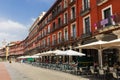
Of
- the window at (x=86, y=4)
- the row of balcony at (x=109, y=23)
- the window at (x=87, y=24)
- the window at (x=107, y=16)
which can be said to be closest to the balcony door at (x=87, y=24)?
the window at (x=87, y=24)

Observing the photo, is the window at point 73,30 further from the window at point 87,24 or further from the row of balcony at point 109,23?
the row of balcony at point 109,23

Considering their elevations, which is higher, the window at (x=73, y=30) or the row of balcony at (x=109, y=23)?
the window at (x=73, y=30)

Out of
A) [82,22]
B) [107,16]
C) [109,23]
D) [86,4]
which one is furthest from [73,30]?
[109,23]

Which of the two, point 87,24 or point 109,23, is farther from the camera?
point 87,24

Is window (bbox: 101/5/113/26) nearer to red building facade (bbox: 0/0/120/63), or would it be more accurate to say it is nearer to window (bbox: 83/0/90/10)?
red building facade (bbox: 0/0/120/63)

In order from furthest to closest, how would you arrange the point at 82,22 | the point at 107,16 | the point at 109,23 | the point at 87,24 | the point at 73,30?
the point at 73,30 → the point at 82,22 → the point at 87,24 → the point at 107,16 → the point at 109,23

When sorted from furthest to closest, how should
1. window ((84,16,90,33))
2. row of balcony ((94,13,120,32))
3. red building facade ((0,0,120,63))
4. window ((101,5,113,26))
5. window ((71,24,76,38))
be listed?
window ((71,24,76,38)), window ((84,16,90,33)), red building facade ((0,0,120,63)), window ((101,5,113,26)), row of balcony ((94,13,120,32))

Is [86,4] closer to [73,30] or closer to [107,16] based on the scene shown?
[73,30]

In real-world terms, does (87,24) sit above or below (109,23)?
above

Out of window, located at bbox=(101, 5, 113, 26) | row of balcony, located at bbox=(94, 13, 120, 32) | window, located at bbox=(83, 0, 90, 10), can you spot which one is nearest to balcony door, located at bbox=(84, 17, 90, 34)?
window, located at bbox=(83, 0, 90, 10)

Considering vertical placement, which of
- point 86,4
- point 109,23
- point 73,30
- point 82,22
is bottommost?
point 109,23

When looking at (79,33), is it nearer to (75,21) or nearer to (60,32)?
(75,21)

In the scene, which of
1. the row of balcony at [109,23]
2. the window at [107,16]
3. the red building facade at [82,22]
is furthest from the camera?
the red building facade at [82,22]

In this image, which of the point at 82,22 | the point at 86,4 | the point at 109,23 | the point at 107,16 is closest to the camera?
the point at 109,23
